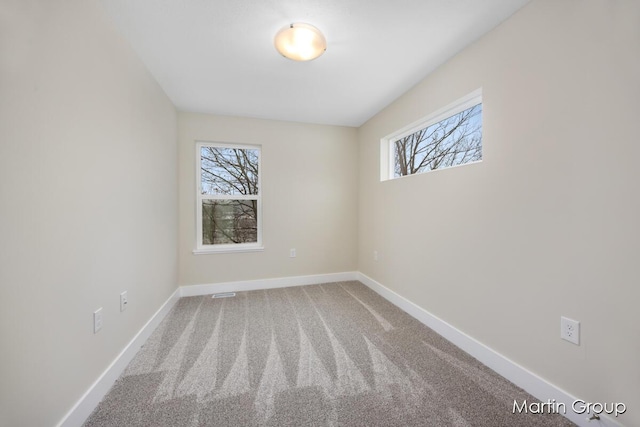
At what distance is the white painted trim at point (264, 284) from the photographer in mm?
3062

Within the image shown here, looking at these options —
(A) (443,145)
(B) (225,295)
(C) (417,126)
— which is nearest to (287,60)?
(C) (417,126)

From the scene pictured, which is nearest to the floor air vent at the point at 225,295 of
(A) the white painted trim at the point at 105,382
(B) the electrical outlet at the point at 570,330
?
(A) the white painted trim at the point at 105,382

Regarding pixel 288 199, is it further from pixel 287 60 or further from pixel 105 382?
pixel 105 382

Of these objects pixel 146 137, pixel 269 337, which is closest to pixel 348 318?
pixel 269 337

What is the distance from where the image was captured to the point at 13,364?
90 cm

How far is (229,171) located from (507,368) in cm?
333

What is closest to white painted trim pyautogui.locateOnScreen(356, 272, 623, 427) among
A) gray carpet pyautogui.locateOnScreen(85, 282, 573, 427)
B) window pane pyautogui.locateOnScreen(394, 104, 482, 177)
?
gray carpet pyautogui.locateOnScreen(85, 282, 573, 427)

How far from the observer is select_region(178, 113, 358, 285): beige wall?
307 centimetres

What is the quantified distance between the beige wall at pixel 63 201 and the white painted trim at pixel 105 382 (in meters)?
0.04

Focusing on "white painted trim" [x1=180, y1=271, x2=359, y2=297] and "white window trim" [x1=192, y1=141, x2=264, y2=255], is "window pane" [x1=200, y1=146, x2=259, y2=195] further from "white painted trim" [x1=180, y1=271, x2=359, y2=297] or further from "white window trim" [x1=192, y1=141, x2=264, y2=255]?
"white painted trim" [x1=180, y1=271, x2=359, y2=297]

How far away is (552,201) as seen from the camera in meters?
1.34

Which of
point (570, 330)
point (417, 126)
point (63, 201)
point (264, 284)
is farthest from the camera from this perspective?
point (264, 284)

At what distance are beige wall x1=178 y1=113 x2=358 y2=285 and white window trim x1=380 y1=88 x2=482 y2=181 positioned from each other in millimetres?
635

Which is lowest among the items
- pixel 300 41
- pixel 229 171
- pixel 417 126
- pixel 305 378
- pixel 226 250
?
pixel 305 378
